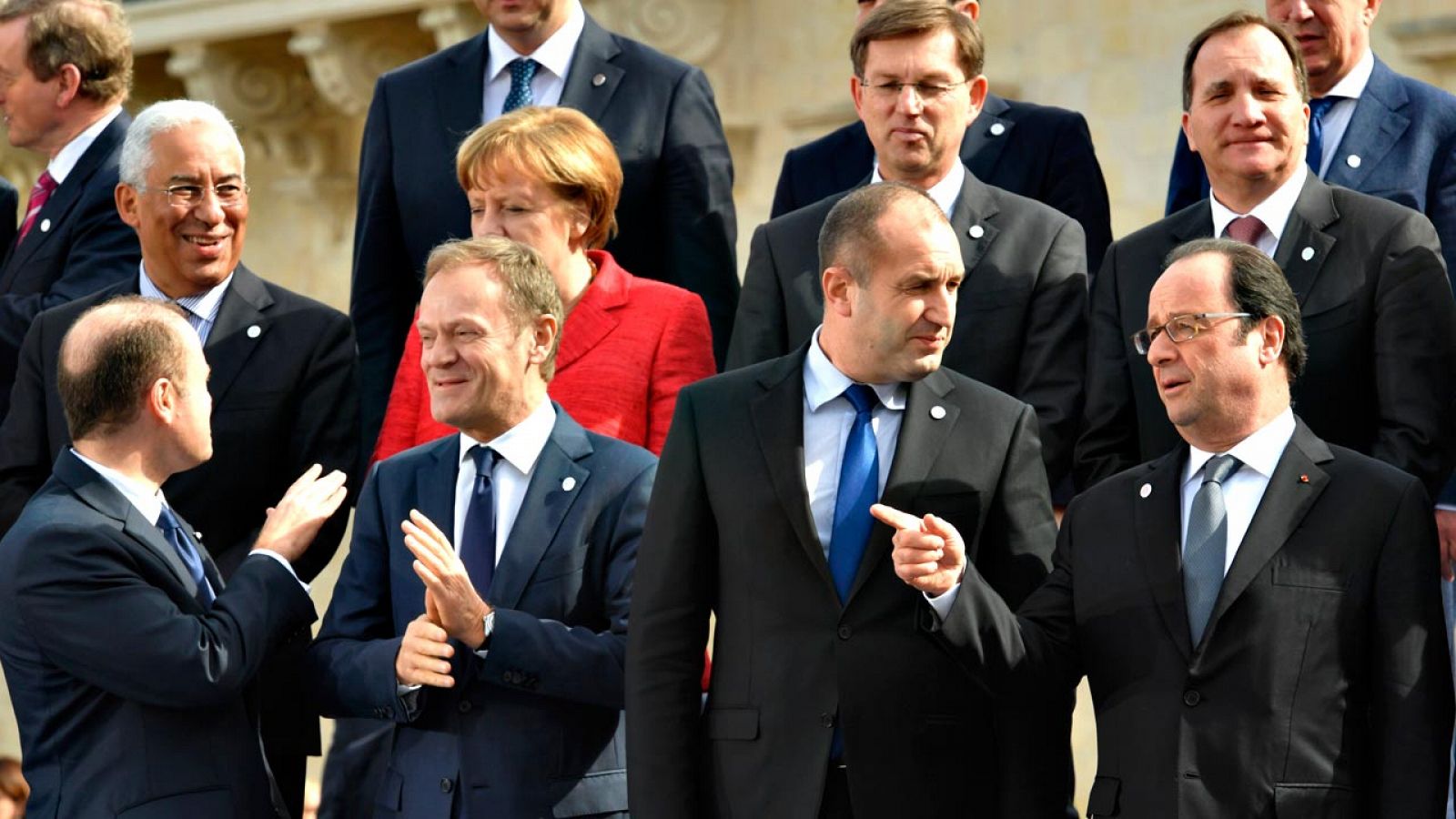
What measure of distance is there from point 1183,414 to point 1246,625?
0.35 meters

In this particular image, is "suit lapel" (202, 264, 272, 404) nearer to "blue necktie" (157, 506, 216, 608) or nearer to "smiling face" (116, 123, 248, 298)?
"smiling face" (116, 123, 248, 298)

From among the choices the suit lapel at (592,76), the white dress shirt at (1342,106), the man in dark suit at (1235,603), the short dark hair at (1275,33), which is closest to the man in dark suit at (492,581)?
the man in dark suit at (1235,603)

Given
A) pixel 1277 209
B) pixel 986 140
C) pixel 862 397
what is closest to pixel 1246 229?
pixel 1277 209

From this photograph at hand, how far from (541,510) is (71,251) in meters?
1.61

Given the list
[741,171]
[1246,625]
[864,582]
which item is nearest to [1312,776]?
[1246,625]

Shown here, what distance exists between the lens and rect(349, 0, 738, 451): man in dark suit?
5.09m

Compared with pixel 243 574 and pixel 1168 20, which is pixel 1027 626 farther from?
pixel 1168 20

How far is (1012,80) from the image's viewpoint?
6578 mm

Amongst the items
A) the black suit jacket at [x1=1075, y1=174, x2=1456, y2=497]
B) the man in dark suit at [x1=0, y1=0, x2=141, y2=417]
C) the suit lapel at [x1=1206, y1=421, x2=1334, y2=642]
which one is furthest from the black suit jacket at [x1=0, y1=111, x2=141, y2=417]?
the suit lapel at [x1=1206, y1=421, x2=1334, y2=642]

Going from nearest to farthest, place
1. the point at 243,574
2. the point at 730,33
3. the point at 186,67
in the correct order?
the point at 243,574, the point at 730,33, the point at 186,67

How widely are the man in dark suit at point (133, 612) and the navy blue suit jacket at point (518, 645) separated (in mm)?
144

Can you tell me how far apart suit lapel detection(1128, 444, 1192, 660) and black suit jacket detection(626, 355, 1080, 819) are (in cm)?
18

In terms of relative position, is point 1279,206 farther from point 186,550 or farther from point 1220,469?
point 186,550

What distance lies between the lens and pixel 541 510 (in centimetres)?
412
